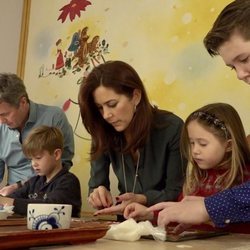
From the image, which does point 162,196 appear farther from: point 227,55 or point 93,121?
point 227,55

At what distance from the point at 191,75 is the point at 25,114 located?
82 cm

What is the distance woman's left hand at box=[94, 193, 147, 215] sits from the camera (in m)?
1.14

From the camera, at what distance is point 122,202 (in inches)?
48.0

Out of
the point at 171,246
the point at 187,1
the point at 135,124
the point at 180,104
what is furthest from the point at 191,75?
the point at 171,246

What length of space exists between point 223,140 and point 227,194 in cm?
55

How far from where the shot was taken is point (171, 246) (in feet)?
2.43

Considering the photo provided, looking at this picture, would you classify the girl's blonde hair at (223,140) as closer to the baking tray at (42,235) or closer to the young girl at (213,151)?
the young girl at (213,151)

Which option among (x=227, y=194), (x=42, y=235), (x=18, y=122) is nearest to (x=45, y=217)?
(x=42, y=235)

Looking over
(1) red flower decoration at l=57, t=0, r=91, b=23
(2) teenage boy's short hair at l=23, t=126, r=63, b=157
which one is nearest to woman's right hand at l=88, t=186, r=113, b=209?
(2) teenage boy's short hair at l=23, t=126, r=63, b=157

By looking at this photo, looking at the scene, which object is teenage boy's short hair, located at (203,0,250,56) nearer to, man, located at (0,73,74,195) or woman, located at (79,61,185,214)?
woman, located at (79,61,185,214)

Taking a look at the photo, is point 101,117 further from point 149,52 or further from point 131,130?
point 149,52

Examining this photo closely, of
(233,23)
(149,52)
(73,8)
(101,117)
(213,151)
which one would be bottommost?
(213,151)

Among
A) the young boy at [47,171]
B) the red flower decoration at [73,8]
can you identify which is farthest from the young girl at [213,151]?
the red flower decoration at [73,8]

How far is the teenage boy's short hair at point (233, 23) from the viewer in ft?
2.91
